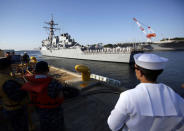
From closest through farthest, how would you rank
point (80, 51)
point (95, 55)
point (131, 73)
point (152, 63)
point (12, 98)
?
point (152, 63), point (12, 98), point (131, 73), point (95, 55), point (80, 51)

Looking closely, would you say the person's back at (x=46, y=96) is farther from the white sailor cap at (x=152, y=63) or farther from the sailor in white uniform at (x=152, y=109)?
the white sailor cap at (x=152, y=63)

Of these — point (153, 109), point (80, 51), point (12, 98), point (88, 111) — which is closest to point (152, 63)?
point (153, 109)

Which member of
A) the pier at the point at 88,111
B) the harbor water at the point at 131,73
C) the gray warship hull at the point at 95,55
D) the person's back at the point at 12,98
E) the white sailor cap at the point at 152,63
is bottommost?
the harbor water at the point at 131,73

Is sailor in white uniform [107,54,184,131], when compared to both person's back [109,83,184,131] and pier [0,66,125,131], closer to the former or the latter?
person's back [109,83,184,131]

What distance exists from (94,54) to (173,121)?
99.2ft

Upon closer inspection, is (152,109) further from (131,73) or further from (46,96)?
(131,73)

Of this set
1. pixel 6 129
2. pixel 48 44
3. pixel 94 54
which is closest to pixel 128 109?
pixel 6 129

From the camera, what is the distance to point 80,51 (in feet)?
112

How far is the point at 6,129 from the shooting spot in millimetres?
2355

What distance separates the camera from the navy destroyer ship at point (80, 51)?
992 inches

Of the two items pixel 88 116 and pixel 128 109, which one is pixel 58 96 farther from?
pixel 88 116

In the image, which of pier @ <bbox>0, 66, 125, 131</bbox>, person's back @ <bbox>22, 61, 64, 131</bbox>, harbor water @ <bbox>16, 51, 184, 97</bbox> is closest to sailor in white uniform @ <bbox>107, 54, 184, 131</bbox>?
person's back @ <bbox>22, 61, 64, 131</bbox>

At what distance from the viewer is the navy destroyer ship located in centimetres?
2519

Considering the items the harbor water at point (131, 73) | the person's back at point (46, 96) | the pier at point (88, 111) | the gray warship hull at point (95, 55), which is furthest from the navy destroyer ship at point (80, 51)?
the person's back at point (46, 96)
